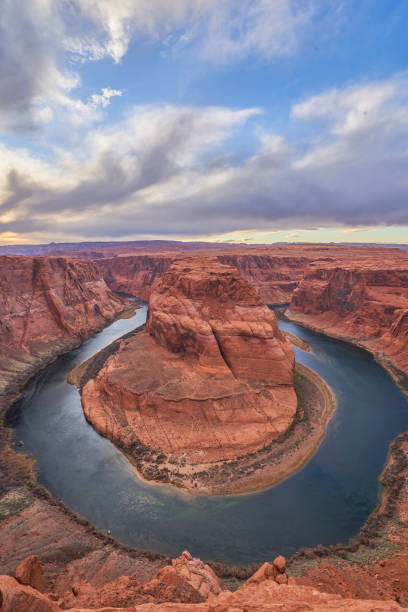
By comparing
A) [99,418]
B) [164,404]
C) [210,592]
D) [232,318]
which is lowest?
[99,418]

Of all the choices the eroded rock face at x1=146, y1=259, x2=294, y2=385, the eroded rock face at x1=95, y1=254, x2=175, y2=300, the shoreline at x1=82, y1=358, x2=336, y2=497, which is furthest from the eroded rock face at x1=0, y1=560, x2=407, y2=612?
the eroded rock face at x1=95, y1=254, x2=175, y2=300

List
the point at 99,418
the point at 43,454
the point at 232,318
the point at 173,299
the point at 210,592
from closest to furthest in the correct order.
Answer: the point at 210,592
the point at 43,454
the point at 99,418
the point at 232,318
the point at 173,299

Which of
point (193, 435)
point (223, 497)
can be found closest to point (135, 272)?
point (193, 435)

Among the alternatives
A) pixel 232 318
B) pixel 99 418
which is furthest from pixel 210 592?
pixel 232 318

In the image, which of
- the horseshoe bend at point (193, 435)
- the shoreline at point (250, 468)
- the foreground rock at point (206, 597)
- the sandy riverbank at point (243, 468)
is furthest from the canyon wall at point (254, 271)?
the foreground rock at point (206, 597)

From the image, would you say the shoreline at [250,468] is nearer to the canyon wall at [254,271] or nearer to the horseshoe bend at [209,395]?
the horseshoe bend at [209,395]

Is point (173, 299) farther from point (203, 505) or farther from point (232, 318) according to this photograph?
point (203, 505)

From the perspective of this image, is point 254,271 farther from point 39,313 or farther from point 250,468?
point 250,468
